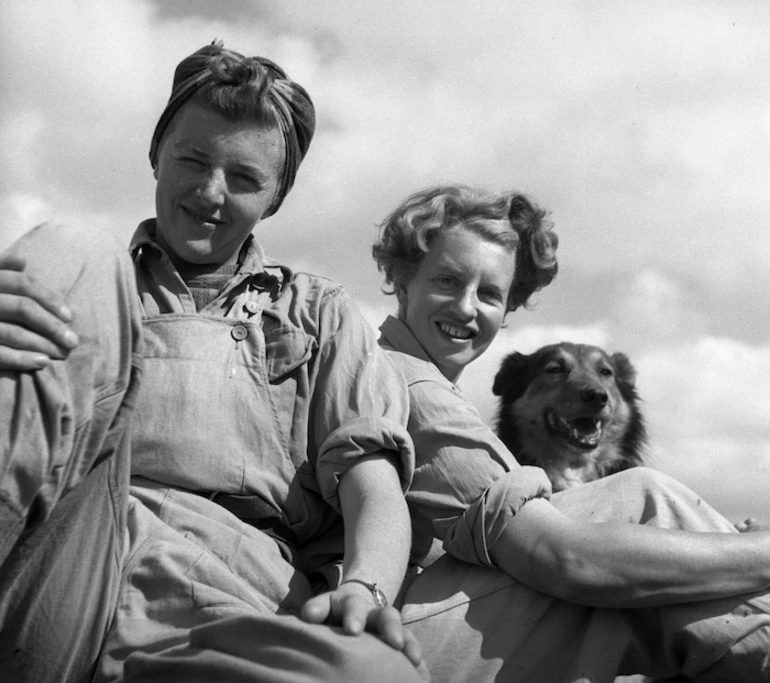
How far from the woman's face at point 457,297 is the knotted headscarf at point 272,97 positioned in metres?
0.89

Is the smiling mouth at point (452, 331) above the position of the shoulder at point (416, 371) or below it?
above

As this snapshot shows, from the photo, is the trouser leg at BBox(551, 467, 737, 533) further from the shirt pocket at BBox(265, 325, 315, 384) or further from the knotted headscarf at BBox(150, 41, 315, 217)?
the knotted headscarf at BBox(150, 41, 315, 217)

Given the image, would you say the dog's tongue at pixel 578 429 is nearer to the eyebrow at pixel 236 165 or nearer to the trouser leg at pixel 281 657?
the eyebrow at pixel 236 165

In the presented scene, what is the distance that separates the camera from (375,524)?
219cm

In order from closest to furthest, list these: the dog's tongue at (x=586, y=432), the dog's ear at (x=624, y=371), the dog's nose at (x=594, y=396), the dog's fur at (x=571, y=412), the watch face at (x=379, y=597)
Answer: the watch face at (x=379, y=597) < the dog's fur at (x=571, y=412) < the dog's tongue at (x=586, y=432) < the dog's nose at (x=594, y=396) < the dog's ear at (x=624, y=371)

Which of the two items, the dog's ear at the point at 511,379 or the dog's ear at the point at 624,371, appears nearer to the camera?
the dog's ear at the point at 511,379

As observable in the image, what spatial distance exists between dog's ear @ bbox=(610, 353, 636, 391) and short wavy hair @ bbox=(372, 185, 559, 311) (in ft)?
13.6

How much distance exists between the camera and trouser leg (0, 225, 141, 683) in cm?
154

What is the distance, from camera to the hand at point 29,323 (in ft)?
5.08

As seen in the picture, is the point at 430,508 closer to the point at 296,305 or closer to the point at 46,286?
the point at 296,305

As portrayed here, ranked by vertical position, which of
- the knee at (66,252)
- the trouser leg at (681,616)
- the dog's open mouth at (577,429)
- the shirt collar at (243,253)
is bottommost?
the trouser leg at (681,616)

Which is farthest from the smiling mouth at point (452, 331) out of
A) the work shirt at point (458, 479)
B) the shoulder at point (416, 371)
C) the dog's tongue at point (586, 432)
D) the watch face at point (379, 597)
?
the dog's tongue at point (586, 432)

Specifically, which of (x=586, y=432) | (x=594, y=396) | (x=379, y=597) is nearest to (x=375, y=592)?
(x=379, y=597)

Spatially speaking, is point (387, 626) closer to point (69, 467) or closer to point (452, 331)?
point (69, 467)
